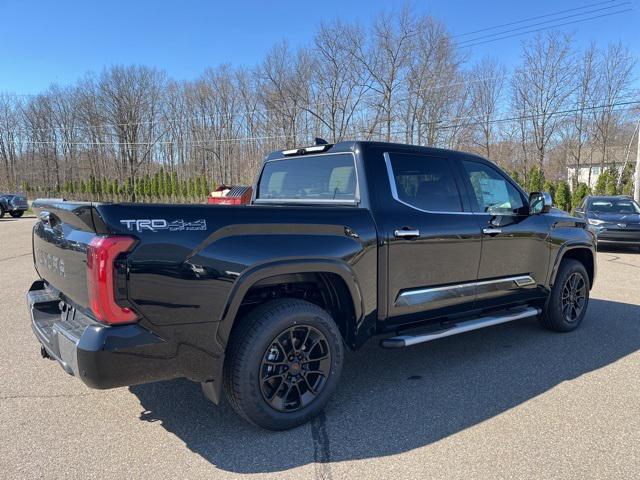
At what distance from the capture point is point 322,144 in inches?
166

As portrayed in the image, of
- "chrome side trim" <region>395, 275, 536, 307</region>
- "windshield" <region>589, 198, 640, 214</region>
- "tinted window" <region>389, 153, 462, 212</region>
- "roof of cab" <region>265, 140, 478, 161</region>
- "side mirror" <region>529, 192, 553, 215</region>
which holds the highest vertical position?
"roof of cab" <region>265, 140, 478, 161</region>

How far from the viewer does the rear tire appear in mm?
5117

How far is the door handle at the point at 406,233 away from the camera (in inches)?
139

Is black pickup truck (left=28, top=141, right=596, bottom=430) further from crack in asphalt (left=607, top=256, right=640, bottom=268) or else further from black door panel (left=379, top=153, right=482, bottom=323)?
crack in asphalt (left=607, top=256, right=640, bottom=268)

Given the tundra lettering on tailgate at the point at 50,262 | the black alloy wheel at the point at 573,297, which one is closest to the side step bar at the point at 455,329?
the black alloy wheel at the point at 573,297

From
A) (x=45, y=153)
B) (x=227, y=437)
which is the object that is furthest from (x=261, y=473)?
(x=45, y=153)

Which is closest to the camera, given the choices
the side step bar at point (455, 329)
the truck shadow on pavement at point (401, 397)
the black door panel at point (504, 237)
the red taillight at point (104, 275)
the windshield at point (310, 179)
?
the red taillight at point (104, 275)

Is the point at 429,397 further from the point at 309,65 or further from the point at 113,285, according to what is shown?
the point at 309,65

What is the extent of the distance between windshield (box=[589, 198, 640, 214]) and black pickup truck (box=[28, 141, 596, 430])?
1032cm

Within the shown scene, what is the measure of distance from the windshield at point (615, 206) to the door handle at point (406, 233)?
479 inches

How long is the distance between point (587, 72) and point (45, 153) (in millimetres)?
63288

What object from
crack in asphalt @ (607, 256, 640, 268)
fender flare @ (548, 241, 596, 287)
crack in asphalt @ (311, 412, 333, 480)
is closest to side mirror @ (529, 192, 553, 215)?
fender flare @ (548, 241, 596, 287)

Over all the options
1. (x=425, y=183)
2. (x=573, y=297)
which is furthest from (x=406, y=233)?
(x=573, y=297)

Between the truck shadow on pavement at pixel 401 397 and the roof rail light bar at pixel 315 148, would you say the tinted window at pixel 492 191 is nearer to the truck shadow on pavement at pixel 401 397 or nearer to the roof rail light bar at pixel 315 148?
the roof rail light bar at pixel 315 148
